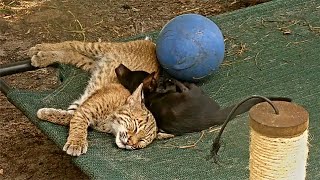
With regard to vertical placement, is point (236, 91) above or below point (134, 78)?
below

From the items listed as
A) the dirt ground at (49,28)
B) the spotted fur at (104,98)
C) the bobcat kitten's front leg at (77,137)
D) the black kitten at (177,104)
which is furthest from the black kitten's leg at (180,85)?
the dirt ground at (49,28)

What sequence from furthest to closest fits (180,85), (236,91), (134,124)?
(236,91), (180,85), (134,124)

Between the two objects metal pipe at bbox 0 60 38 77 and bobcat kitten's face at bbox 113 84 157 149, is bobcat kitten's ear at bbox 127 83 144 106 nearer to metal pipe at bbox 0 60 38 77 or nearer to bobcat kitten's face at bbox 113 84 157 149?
bobcat kitten's face at bbox 113 84 157 149

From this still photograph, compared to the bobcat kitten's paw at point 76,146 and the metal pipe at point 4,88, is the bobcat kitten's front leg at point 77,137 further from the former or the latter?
the metal pipe at point 4,88

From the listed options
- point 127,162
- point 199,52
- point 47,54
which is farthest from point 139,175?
point 47,54

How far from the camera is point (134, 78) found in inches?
128

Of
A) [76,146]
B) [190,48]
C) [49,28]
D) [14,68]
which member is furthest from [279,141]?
[49,28]

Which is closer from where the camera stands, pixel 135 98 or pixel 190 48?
pixel 135 98

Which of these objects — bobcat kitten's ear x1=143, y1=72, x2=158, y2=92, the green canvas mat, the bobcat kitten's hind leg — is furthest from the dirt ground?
bobcat kitten's ear x1=143, y1=72, x2=158, y2=92

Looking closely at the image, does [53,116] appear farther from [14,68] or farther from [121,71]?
[14,68]

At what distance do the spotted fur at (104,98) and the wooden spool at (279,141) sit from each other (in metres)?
1.08

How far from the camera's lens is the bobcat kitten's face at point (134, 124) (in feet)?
9.55

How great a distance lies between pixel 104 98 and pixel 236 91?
658 millimetres

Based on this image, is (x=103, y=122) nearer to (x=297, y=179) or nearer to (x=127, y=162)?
(x=127, y=162)
